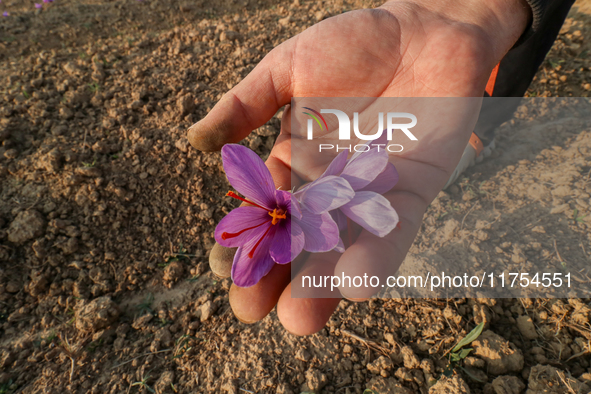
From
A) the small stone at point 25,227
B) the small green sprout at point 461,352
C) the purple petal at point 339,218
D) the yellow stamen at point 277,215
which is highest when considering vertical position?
the yellow stamen at point 277,215

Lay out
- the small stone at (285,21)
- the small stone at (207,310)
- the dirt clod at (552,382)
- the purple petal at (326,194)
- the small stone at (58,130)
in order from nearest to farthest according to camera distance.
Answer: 1. the purple petal at (326,194)
2. the dirt clod at (552,382)
3. the small stone at (207,310)
4. the small stone at (58,130)
5. the small stone at (285,21)

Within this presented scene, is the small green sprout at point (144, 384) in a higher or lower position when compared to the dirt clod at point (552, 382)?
higher

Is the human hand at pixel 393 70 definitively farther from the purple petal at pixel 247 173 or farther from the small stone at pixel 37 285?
the small stone at pixel 37 285

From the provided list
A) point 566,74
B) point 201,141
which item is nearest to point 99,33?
point 201,141

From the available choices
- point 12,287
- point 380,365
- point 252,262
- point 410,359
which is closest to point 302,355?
point 380,365

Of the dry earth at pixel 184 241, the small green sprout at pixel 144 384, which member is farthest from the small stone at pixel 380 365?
the small green sprout at pixel 144 384

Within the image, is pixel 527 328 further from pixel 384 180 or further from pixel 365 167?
pixel 365 167
